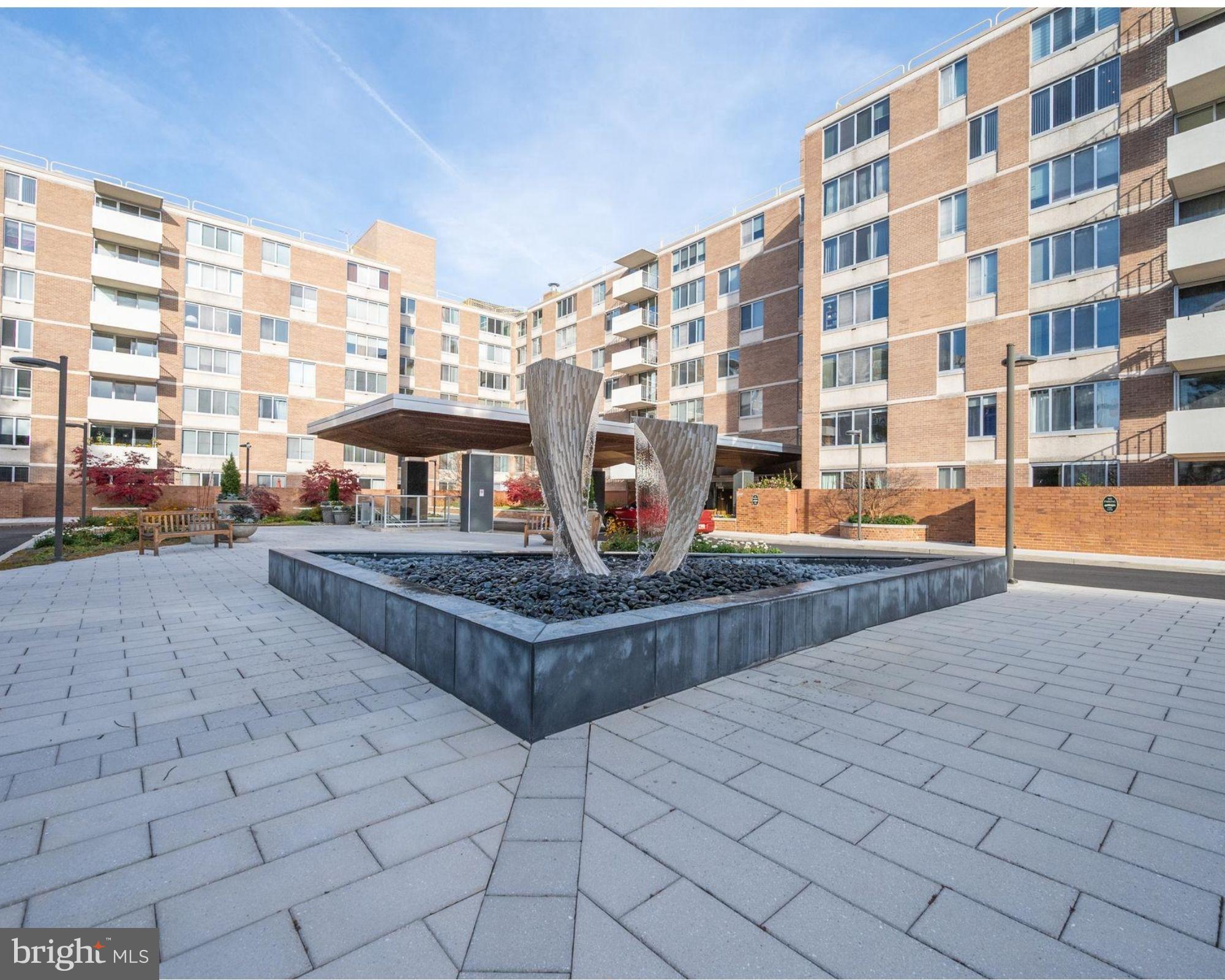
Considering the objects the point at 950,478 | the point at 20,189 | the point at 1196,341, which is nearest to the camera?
the point at 1196,341

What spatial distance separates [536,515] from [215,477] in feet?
81.1

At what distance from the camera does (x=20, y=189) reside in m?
32.9

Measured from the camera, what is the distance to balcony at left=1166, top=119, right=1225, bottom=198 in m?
18.7

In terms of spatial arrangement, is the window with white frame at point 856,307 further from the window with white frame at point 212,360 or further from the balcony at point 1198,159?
the window with white frame at point 212,360

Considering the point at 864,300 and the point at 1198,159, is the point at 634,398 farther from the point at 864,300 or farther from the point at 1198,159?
the point at 1198,159

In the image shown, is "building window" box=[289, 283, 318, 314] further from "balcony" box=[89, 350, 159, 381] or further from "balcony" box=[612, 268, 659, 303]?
"balcony" box=[612, 268, 659, 303]

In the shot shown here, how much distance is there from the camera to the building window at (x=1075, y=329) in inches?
849

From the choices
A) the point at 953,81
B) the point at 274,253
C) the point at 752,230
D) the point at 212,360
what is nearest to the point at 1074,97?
the point at 953,81

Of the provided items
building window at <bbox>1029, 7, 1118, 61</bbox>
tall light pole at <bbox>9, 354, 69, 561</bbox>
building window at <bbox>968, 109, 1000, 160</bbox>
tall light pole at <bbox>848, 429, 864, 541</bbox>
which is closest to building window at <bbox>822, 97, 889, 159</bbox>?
building window at <bbox>968, 109, 1000, 160</bbox>

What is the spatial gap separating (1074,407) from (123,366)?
152ft

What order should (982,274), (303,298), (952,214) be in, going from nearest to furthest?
→ (982,274), (952,214), (303,298)

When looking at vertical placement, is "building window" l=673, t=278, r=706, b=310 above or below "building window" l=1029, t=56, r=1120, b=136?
below

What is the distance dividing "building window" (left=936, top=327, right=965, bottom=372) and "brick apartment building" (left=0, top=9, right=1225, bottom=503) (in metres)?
0.08

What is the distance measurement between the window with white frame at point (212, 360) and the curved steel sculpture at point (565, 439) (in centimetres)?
3984
